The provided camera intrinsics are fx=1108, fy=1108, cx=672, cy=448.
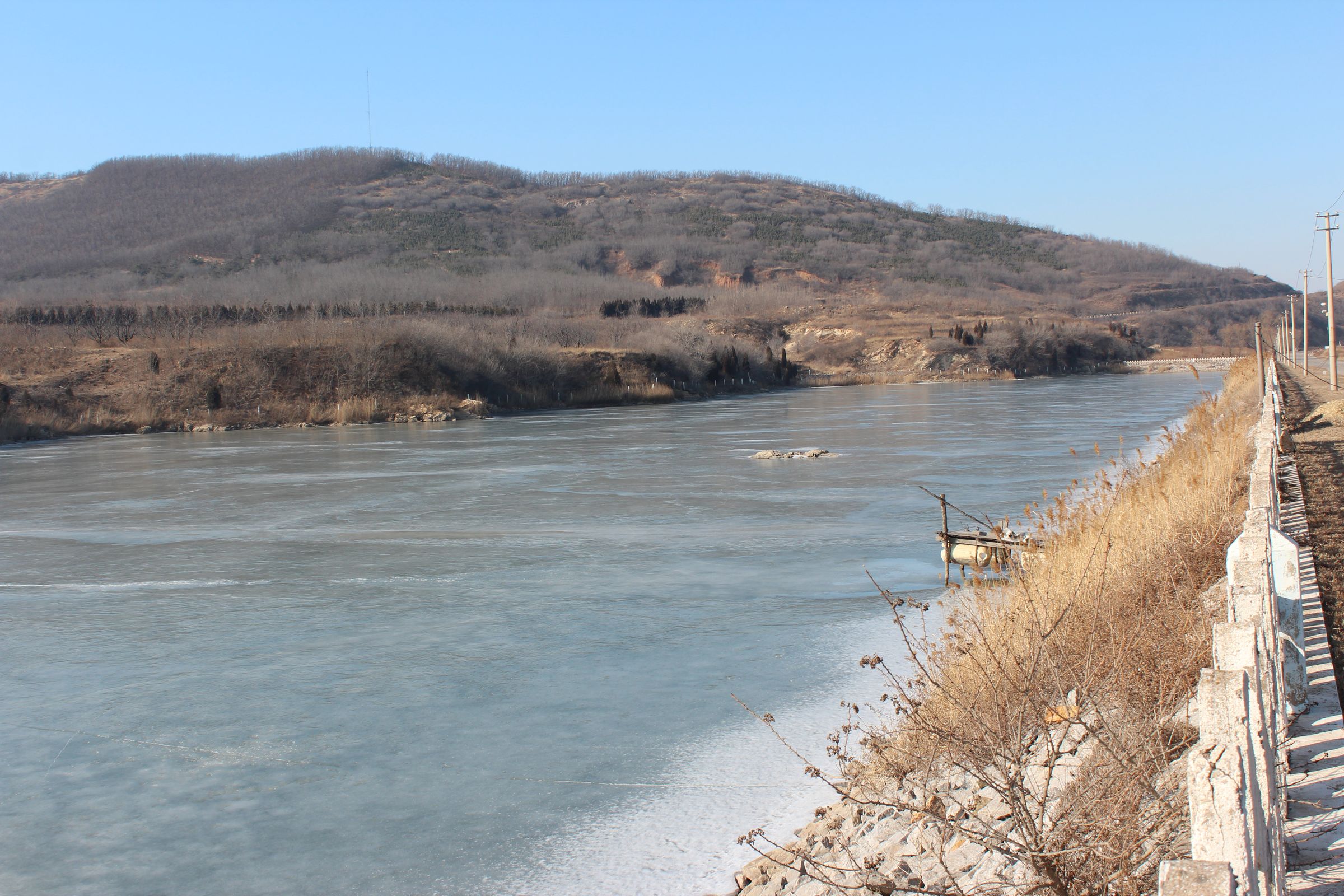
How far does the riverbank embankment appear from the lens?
3.92 metres

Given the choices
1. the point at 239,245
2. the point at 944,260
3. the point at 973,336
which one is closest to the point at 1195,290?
the point at 944,260

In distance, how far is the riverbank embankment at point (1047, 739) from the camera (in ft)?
12.9

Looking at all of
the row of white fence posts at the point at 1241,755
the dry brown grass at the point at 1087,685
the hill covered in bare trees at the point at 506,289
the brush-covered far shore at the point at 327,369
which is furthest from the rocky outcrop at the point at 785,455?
the hill covered in bare trees at the point at 506,289

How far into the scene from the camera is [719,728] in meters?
7.49

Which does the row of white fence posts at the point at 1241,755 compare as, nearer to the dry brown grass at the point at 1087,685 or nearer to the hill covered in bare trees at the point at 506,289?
the dry brown grass at the point at 1087,685

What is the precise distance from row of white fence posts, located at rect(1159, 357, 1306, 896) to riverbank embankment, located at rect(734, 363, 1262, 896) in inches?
4.7

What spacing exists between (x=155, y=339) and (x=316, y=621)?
174ft

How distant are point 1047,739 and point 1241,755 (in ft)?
10.4

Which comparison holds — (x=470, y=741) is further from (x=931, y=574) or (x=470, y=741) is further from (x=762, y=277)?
(x=762, y=277)

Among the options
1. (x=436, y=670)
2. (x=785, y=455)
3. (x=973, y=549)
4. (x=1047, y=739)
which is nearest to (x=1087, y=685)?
(x=1047, y=739)

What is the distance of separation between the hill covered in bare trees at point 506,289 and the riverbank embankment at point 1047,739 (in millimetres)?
45871

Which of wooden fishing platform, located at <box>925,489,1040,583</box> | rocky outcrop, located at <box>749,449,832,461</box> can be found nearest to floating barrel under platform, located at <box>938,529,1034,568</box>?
wooden fishing platform, located at <box>925,489,1040,583</box>

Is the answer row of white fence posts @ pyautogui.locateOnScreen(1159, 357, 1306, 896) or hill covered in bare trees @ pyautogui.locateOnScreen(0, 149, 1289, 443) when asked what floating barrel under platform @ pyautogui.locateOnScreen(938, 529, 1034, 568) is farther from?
hill covered in bare trees @ pyautogui.locateOnScreen(0, 149, 1289, 443)

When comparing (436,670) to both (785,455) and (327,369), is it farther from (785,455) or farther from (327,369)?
(327,369)
